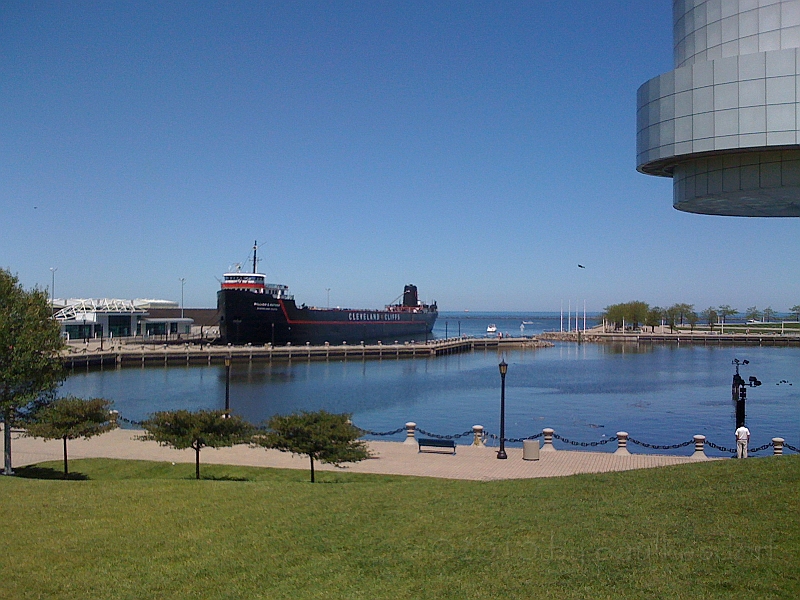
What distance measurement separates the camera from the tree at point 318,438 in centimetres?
1642

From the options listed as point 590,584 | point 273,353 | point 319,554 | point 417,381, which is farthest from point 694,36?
point 273,353

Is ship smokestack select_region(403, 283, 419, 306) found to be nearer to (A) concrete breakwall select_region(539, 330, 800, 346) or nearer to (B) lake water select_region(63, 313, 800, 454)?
(A) concrete breakwall select_region(539, 330, 800, 346)

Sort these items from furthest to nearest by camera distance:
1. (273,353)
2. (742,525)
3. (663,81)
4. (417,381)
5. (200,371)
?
(273,353) → (200,371) → (417,381) → (663,81) → (742,525)

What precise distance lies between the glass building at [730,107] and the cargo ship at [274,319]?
225ft

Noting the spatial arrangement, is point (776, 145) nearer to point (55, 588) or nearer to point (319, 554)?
point (319, 554)

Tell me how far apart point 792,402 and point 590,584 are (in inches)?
1665

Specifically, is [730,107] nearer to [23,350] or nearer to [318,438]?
[318,438]

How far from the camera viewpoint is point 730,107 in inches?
437

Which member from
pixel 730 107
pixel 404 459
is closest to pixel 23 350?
pixel 404 459

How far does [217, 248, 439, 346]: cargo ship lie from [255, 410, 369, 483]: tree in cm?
6235

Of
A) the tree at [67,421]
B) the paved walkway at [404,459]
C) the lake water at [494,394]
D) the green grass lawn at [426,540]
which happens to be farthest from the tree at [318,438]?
the lake water at [494,394]

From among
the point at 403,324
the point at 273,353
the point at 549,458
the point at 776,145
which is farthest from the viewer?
the point at 403,324

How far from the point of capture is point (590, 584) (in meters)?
7.04

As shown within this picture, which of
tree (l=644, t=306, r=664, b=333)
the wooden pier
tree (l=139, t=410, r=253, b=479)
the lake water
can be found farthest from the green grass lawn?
tree (l=644, t=306, r=664, b=333)
